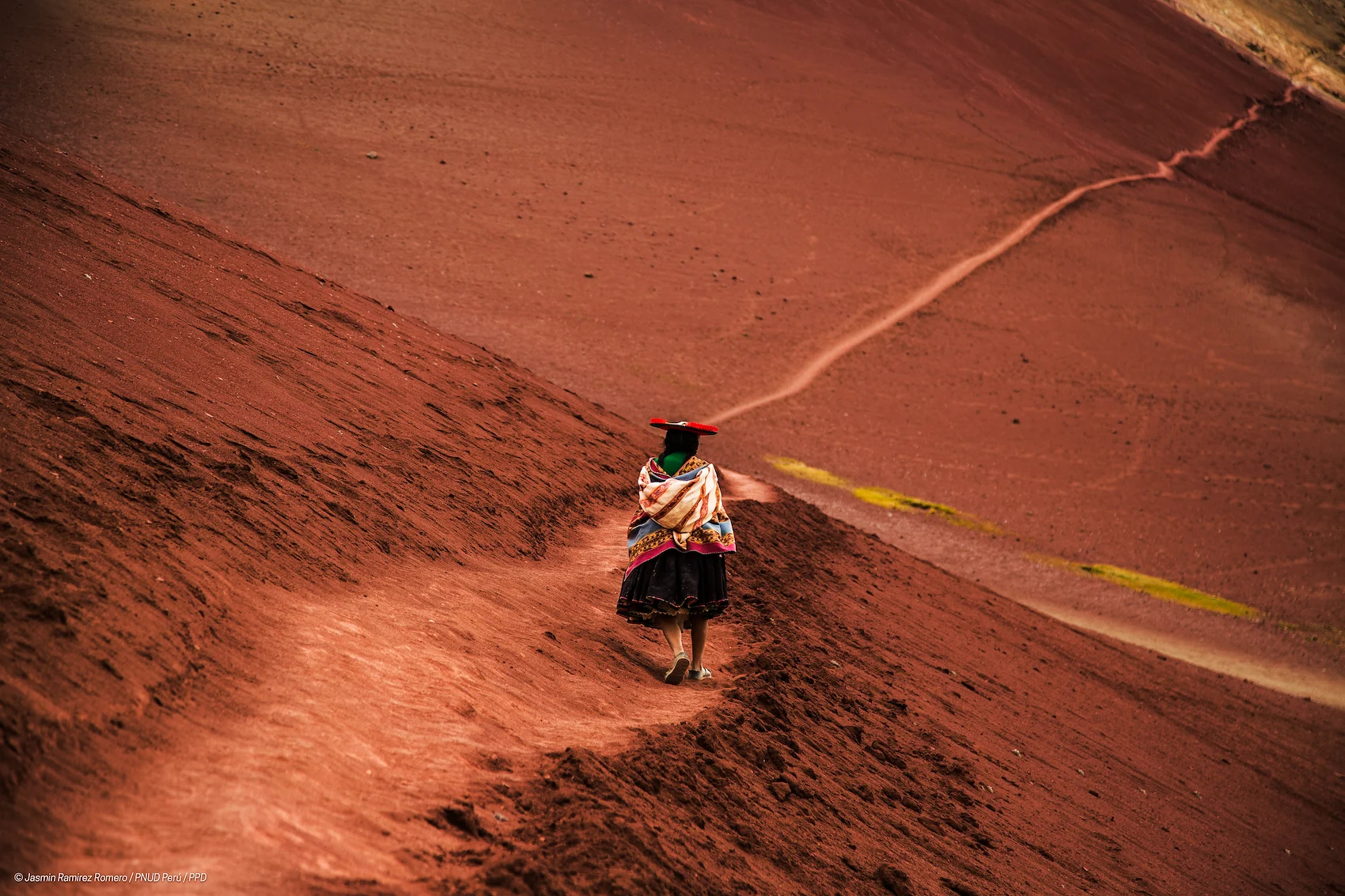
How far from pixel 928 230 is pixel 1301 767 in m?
16.7

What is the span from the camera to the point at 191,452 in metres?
5.97

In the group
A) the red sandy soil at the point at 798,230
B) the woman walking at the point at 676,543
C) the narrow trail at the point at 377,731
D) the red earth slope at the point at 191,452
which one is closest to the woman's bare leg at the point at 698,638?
the woman walking at the point at 676,543

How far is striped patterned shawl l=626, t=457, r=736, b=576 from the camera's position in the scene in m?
5.84

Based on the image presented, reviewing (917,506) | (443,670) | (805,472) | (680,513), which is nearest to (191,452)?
(443,670)

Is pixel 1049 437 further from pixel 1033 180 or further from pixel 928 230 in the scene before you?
pixel 1033 180

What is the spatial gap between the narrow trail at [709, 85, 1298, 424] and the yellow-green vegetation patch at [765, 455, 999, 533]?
159cm

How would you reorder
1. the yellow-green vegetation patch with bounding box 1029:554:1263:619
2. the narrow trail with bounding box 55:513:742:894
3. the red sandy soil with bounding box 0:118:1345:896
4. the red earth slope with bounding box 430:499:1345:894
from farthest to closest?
the yellow-green vegetation patch with bounding box 1029:554:1263:619, the red earth slope with bounding box 430:499:1345:894, the red sandy soil with bounding box 0:118:1345:896, the narrow trail with bounding box 55:513:742:894

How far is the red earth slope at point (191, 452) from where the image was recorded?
3895 mm

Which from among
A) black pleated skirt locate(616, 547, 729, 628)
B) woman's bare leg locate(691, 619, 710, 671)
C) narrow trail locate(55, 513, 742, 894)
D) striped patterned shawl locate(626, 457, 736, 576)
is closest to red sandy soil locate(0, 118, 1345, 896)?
A: narrow trail locate(55, 513, 742, 894)

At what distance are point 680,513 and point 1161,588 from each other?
1200 cm

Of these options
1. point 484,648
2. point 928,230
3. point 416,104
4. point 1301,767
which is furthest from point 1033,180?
point 484,648

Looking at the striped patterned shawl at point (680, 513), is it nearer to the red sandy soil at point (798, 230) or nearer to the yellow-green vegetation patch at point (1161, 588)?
the red sandy soil at point (798, 230)

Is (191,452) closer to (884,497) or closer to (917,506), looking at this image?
(884,497)

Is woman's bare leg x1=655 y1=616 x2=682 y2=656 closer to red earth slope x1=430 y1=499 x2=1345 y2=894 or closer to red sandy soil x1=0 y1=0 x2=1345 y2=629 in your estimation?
red earth slope x1=430 y1=499 x2=1345 y2=894
